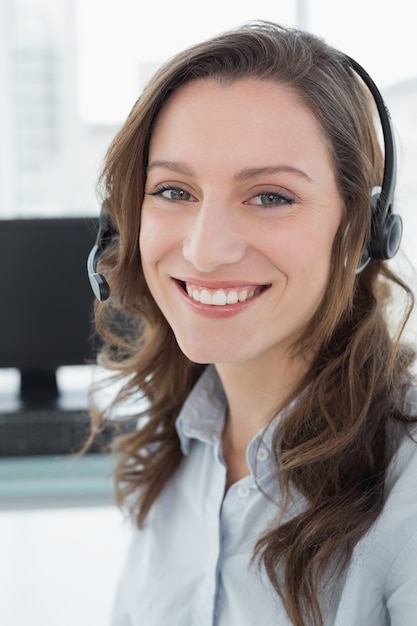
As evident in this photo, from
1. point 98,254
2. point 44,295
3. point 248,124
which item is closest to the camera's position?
point 248,124

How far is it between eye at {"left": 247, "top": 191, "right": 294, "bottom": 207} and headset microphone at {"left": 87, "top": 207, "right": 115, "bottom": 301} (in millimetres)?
285

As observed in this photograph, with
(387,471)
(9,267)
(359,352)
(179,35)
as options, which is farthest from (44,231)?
(179,35)

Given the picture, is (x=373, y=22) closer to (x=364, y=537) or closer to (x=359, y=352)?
(x=359, y=352)

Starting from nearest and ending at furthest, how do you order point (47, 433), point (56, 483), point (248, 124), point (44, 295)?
point (248, 124), point (56, 483), point (47, 433), point (44, 295)

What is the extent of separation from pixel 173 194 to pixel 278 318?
0.22 metres

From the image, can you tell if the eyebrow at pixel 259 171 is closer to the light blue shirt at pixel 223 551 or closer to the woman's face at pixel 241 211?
the woman's face at pixel 241 211

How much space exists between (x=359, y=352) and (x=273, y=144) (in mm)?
307

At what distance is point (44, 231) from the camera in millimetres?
1987

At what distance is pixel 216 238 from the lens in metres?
0.89

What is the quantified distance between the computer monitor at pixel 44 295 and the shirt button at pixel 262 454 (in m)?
1.05

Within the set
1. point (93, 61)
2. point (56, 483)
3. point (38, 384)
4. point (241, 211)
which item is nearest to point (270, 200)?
point (241, 211)

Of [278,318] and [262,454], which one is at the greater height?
[278,318]

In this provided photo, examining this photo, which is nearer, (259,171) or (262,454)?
(259,171)

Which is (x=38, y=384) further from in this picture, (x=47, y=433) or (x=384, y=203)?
(x=384, y=203)
